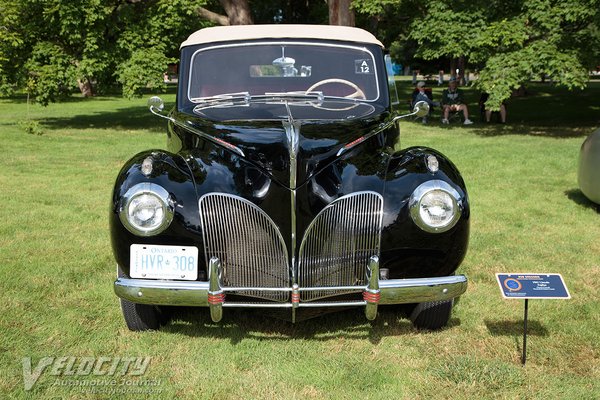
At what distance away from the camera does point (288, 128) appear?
3555mm

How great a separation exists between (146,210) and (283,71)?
1.93 m

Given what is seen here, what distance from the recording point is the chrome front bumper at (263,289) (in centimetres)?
328

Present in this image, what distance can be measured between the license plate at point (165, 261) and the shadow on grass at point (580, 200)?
5.51 metres

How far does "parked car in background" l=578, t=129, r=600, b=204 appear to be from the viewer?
673 centimetres

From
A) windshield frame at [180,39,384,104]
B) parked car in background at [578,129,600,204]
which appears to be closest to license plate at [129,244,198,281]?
windshield frame at [180,39,384,104]

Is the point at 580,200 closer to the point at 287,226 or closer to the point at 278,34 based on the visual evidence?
the point at 278,34

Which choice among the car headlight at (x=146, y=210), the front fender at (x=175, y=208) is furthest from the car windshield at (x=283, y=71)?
the car headlight at (x=146, y=210)

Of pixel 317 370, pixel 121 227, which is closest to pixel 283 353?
pixel 317 370

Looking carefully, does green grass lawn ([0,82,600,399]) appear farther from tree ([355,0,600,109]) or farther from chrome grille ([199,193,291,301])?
tree ([355,0,600,109])

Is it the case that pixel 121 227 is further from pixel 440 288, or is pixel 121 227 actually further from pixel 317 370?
pixel 440 288

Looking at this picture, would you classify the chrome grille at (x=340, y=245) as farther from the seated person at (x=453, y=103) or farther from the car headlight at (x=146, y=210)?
the seated person at (x=453, y=103)

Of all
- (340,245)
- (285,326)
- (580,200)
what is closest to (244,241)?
(340,245)

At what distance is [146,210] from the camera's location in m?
3.39

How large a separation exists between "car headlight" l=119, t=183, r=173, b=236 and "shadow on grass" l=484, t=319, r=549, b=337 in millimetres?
2181
